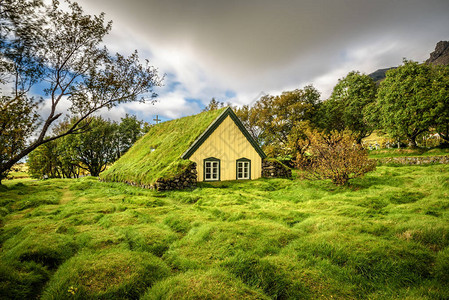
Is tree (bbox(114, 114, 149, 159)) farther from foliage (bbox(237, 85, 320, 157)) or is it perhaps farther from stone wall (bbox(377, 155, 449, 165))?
stone wall (bbox(377, 155, 449, 165))

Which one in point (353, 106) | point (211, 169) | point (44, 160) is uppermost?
point (353, 106)

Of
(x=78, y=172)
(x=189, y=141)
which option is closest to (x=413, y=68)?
(x=189, y=141)

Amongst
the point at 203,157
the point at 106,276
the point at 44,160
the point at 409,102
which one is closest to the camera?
the point at 106,276

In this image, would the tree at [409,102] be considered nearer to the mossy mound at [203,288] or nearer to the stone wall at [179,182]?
the stone wall at [179,182]

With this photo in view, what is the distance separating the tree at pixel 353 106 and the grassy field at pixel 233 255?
1135 inches

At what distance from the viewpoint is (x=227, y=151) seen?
52.0 feet

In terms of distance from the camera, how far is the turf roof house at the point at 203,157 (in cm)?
1343

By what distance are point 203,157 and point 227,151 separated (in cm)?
218

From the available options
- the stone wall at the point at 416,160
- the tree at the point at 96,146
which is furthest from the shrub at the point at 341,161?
the tree at the point at 96,146

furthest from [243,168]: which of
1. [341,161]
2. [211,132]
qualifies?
[341,161]

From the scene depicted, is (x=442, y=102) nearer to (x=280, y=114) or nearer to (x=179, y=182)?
(x=280, y=114)

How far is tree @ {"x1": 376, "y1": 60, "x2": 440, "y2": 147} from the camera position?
2203 cm

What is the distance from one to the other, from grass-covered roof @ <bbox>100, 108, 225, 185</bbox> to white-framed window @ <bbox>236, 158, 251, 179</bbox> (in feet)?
14.0

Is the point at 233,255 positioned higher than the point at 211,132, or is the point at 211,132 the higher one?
the point at 211,132
